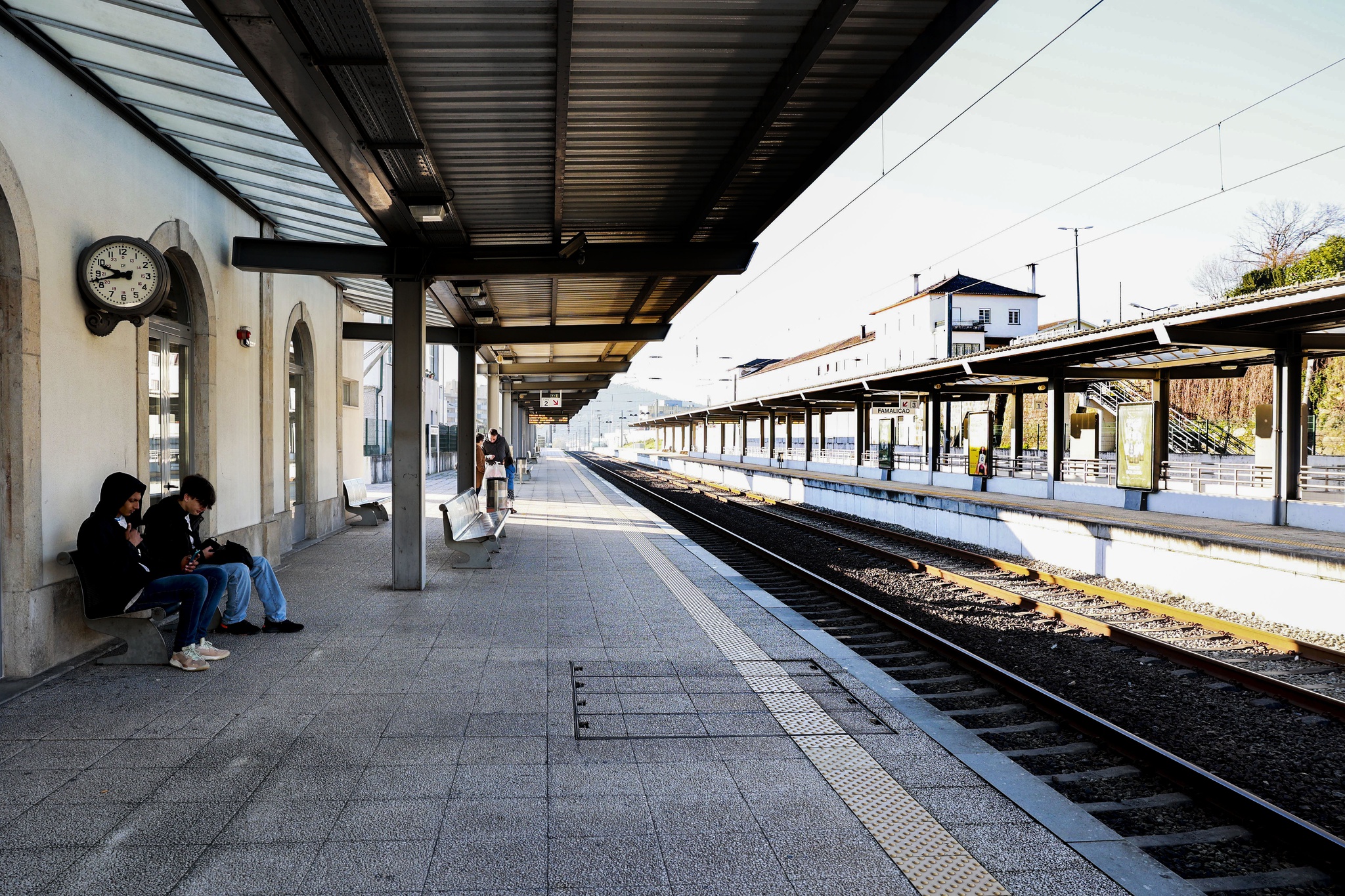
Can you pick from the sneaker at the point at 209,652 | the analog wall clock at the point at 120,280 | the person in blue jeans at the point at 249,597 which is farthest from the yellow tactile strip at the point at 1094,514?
the analog wall clock at the point at 120,280

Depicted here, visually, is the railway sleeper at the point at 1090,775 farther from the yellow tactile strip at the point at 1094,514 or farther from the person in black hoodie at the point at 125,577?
the yellow tactile strip at the point at 1094,514

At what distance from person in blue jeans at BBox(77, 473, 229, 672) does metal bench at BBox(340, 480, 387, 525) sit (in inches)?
371

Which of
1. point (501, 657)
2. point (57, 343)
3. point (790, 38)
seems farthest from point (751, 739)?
point (57, 343)

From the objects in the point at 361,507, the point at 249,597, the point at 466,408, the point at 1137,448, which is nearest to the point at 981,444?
the point at 1137,448

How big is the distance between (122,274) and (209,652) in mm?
2771

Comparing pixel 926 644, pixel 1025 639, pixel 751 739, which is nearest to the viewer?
pixel 751 739

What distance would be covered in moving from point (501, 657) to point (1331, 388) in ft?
116

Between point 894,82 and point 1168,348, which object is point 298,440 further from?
point 1168,348

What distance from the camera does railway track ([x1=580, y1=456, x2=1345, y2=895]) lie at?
3.51 m

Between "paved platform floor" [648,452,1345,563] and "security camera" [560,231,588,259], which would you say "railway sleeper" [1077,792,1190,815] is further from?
"security camera" [560,231,588,259]

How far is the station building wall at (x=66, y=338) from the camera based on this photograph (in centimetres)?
538

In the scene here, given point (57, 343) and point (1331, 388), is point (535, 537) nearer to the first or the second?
point (57, 343)

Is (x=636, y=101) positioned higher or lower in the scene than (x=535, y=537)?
higher

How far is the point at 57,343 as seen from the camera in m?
5.80
